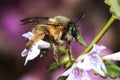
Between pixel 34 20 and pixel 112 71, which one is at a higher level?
pixel 34 20

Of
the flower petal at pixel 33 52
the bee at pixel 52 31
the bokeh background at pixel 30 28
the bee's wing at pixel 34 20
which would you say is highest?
the bokeh background at pixel 30 28

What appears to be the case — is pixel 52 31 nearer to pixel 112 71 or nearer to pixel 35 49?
pixel 35 49

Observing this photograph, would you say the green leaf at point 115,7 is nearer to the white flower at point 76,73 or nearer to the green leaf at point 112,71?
the green leaf at point 112,71

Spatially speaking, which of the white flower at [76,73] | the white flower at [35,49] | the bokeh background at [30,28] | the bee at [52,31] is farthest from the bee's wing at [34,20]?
the bokeh background at [30,28]

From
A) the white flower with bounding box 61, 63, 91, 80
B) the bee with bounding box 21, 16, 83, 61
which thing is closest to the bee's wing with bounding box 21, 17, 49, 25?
the bee with bounding box 21, 16, 83, 61

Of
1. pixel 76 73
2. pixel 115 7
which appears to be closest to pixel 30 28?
pixel 115 7

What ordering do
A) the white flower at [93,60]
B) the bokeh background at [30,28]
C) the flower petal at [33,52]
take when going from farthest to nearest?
the bokeh background at [30,28], the flower petal at [33,52], the white flower at [93,60]

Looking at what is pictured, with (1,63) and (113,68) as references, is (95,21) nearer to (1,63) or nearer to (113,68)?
(1,63)
